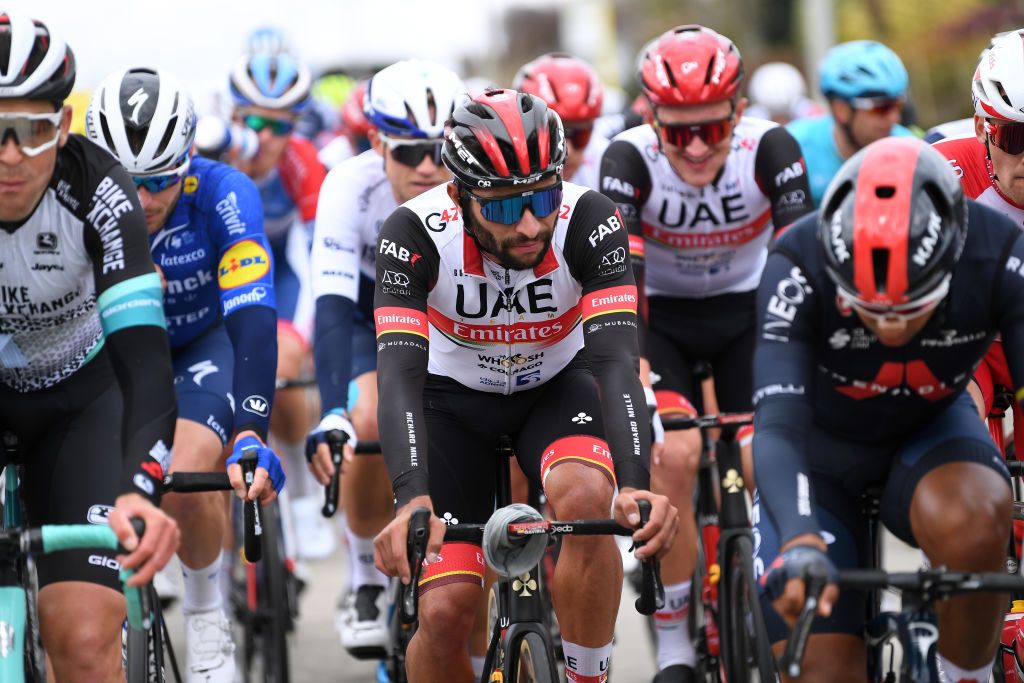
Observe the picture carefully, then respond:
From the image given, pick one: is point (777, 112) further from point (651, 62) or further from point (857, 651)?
point (857, 651)

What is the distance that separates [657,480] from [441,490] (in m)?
1.43

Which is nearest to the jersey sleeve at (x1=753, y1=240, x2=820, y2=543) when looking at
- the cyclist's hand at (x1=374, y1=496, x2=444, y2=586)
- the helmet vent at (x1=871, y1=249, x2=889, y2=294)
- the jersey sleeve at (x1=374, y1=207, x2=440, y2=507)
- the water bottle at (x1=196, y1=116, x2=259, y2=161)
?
the helmet vent at (x1=871, y1=249, x2=889, y2=294)

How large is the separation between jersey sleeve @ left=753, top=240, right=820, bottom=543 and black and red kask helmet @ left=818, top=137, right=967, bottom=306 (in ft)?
0.85

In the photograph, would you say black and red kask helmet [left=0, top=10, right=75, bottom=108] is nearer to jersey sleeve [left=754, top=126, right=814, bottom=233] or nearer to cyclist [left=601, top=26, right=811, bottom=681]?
cyclist [left=601, top=26, right=811, bottom=681]

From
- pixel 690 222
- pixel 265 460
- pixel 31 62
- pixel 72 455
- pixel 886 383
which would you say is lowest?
pixel 265 460

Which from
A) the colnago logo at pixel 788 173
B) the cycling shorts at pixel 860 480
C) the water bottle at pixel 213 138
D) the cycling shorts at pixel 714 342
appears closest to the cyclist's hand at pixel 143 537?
the cycling shorts at pixel 860 480

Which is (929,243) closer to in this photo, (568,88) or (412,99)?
(412,99)

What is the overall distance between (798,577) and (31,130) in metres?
2.56

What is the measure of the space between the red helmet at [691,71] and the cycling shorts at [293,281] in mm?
3390

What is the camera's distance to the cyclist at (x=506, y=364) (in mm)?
4645

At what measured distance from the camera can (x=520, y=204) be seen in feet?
15.4

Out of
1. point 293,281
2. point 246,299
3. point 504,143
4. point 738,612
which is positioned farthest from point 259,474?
point 293,281

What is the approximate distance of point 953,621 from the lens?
3.98 metres

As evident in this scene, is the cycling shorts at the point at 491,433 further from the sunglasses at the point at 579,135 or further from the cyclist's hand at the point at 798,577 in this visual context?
the sunglasses at the point at 579,135
